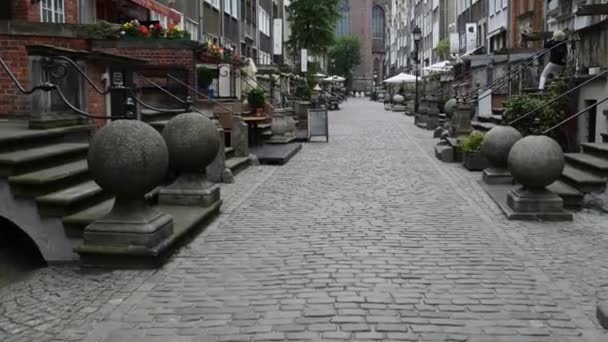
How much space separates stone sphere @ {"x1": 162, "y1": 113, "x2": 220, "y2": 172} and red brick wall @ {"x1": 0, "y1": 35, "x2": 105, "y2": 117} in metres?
1.51

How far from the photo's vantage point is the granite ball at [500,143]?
1227cm

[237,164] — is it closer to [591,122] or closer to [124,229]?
[591,122]

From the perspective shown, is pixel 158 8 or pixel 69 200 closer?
pixel 69 200

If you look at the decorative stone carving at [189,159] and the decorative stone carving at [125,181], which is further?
the decorative stone carving at [189,159]

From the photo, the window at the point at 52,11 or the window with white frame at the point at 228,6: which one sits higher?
the window with white frame at the point at 228,6

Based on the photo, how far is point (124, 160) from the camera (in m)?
7.39

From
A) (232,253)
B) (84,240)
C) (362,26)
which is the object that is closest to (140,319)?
(84,240)

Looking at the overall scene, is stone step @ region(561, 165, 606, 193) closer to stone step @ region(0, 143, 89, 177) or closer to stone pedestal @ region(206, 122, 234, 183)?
stone pedestal @ region(206, 122, 234, 183)

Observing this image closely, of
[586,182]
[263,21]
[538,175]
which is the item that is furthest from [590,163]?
[263,21]

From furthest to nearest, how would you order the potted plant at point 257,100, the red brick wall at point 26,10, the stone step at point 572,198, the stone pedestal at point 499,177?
the potted plant at point 257,100, the red brick wall at point 26,10, the stone pedestal at point 499,177, the stone step at point 572,198

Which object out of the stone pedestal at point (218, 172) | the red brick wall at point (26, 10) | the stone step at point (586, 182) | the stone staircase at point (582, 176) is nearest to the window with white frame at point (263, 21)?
the red brick wall at point (26, 10)

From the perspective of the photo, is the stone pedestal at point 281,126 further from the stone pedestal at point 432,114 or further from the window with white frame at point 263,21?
the window with white frame at point 263,21

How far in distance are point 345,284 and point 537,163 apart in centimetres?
418

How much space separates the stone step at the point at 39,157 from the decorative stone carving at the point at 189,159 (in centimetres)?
115
